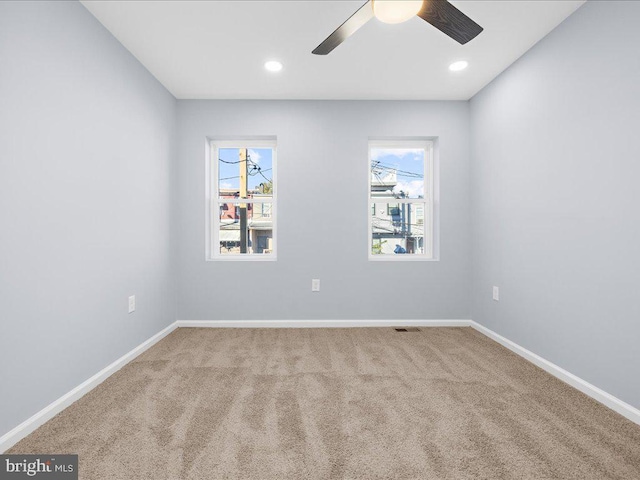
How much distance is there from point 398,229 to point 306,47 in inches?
82.1

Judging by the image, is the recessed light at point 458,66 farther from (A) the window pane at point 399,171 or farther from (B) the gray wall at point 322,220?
(A) the window pane at point 399,171

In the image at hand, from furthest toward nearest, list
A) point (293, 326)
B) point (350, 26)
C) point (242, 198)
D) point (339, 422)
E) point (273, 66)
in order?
point (242, 198) < point (293, 326) < point (273, 66) < point (339, 422) < point (350, 26)

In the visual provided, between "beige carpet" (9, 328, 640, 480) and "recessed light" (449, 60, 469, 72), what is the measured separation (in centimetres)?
249

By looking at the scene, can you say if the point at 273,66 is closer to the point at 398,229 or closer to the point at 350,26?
the point at 350,26

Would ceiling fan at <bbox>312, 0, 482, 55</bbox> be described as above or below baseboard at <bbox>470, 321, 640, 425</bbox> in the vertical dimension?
above

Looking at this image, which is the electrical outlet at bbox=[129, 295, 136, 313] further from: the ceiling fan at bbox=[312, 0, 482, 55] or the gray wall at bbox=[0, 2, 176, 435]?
the ceiling fan at bbox=[312, 0, 482, 55]

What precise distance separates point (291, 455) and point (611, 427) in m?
1.65

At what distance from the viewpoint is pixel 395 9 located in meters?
1.32

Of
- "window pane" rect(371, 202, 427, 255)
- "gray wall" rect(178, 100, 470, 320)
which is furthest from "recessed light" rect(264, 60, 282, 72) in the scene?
"window pane" rect(371, 202, 427, 255)

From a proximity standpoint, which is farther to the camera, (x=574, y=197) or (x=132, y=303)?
(x=132, y=303)

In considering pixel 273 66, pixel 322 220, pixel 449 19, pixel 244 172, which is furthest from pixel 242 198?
pixel 449 19

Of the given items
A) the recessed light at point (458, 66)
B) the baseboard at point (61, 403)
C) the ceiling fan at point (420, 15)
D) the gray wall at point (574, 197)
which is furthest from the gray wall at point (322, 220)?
the ceiling fan at point (420, 15)

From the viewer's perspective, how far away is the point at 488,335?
2.97 meters

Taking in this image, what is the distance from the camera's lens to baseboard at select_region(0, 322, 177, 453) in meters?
1.42
